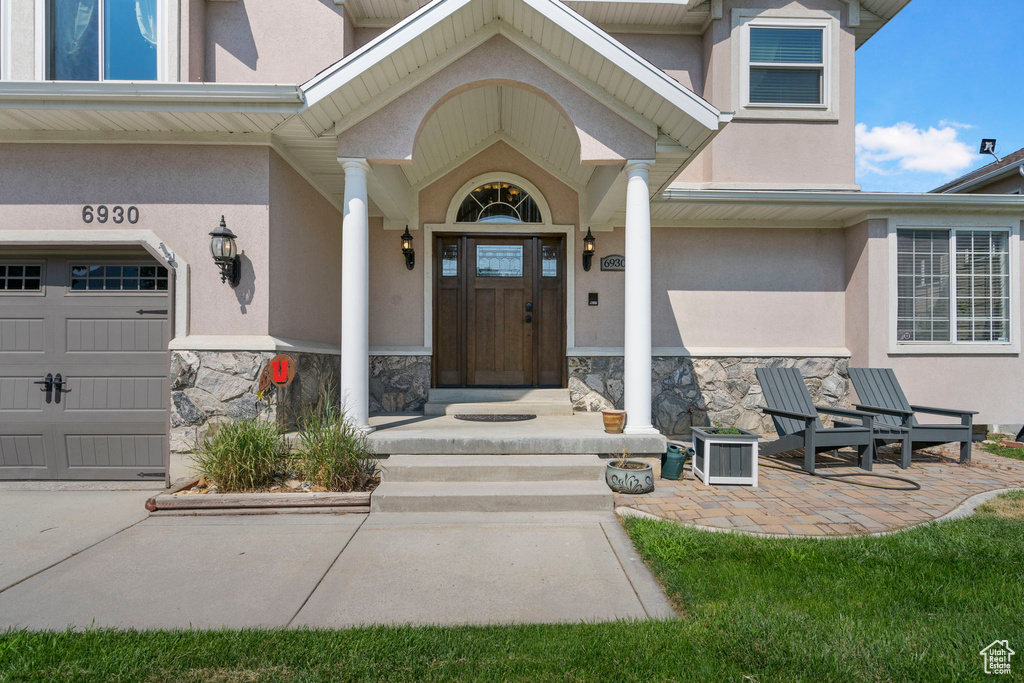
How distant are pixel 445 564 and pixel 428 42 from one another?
445cm

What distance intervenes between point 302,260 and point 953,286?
855cm

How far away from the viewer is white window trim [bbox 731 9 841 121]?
733cm

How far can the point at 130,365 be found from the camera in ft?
17.3

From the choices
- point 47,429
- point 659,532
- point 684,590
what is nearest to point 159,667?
point 684,590

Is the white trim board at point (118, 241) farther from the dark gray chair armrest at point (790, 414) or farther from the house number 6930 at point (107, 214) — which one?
the dark gray chair armrest at point (790, 414)

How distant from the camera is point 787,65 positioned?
7418 mm

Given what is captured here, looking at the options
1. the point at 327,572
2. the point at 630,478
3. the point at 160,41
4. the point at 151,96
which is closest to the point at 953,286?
the point at 630,478

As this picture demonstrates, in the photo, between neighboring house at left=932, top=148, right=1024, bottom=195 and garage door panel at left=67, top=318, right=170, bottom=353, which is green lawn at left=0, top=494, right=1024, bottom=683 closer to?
garage door panel at left=67, top=318, right=170, bottom=353

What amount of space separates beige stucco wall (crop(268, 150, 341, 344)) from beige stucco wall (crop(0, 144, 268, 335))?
6.6 inches

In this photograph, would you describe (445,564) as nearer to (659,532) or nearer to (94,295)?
(659,532)

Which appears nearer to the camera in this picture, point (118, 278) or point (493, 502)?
point (493, 502)

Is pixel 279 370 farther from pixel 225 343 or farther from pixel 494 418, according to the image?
pixel 494 418

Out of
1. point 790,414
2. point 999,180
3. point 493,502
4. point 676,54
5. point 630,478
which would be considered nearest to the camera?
point 493,502

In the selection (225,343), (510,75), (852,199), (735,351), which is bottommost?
(735,351)
